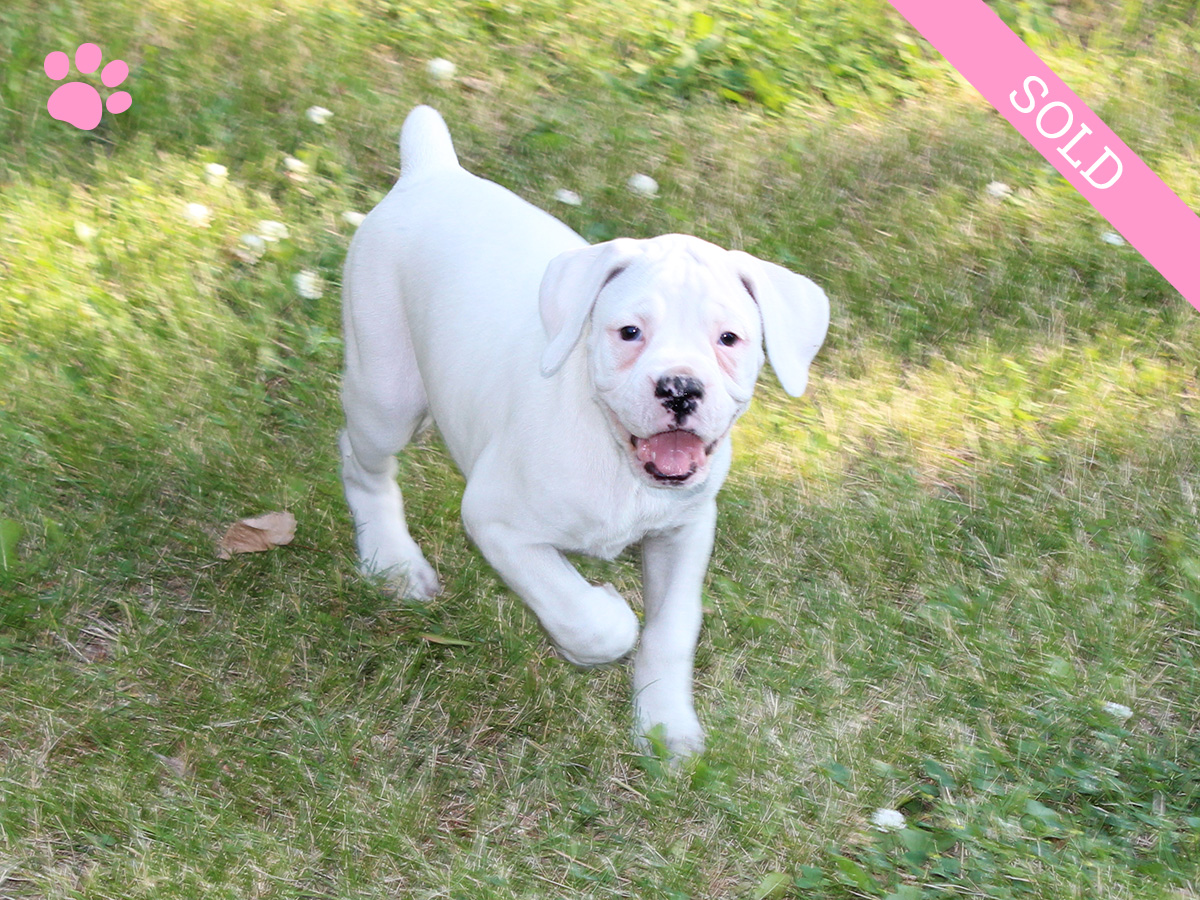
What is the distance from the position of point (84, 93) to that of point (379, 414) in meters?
2.44

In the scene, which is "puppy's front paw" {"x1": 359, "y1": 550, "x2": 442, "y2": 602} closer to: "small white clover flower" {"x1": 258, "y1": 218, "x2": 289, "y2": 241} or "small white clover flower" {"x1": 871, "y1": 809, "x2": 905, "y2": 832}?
"small white clover flower" {"x1": 871, "y1": 809, "x2": 905, "y2": 832}

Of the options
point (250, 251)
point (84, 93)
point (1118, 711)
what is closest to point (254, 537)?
point (250, 251)

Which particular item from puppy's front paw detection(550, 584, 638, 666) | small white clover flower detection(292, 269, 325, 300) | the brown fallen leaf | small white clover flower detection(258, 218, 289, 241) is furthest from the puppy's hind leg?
small white clover flower detection(258, 218, 289, 241)

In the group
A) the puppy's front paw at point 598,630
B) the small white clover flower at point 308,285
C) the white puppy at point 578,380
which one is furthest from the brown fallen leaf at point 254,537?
the small white clover flower at point 308,285

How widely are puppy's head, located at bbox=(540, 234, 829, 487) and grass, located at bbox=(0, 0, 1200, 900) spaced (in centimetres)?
78

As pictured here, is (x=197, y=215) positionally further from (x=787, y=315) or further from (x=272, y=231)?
(x=787, y=315)

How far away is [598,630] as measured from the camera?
2.95 meters

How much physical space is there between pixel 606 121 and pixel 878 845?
3.34 metres

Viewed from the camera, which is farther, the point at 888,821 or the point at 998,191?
the point at 998,191

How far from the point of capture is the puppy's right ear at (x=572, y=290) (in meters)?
2.78

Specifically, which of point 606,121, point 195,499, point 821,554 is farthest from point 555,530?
point 606,121

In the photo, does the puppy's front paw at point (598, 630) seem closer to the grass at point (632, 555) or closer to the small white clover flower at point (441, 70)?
the grass at point (632, 555)

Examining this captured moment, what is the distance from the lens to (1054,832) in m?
2.91

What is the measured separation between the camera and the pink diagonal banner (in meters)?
4.84
